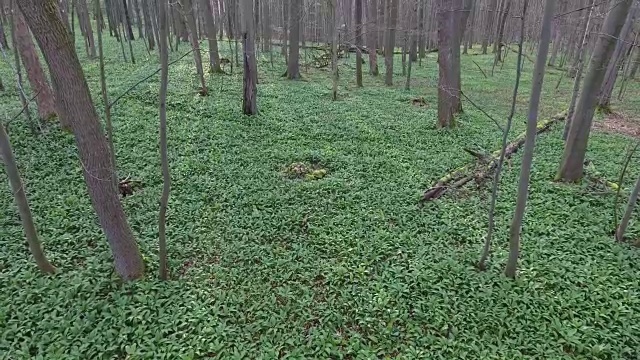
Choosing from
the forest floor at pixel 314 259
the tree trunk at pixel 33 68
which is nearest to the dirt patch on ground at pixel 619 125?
the forest floor at pixel 314 259

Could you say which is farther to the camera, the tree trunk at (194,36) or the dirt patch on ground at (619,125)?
the tree trunk at (194,36)

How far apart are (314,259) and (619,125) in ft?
37.8

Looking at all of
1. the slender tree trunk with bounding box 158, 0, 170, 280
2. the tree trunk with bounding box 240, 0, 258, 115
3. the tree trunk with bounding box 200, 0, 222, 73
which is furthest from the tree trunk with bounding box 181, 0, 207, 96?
the slender tree trunk with bounding box 158, 0, 170, 280

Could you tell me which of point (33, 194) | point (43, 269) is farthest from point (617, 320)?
point (33, 194)

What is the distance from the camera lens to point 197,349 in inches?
140

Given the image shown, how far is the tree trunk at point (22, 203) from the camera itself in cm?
383

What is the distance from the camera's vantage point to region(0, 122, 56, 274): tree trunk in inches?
151

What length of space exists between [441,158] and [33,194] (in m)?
7.52

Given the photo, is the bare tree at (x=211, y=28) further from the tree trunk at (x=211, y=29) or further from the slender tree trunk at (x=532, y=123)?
the slender tree trunk at (x=532, y=123)

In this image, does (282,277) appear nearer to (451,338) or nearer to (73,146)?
(451,338)

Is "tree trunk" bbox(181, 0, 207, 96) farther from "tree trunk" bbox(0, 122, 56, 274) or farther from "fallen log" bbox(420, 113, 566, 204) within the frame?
"fallen log" bbox(420, 113, 566, 204)

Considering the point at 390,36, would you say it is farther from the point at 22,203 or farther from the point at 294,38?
the point at 22,203

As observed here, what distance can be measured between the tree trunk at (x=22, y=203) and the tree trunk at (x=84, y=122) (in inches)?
29.0

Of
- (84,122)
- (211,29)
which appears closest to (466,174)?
(84,122)
